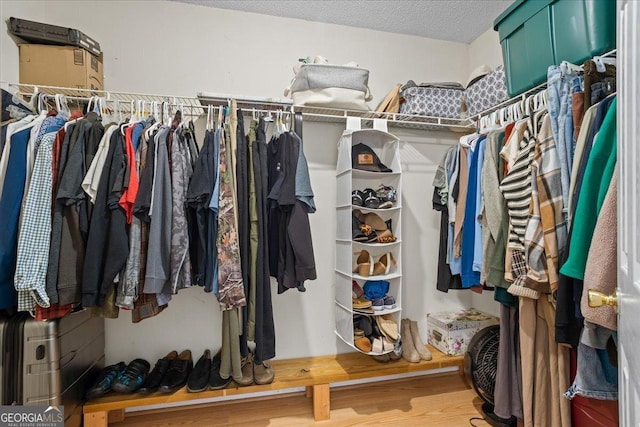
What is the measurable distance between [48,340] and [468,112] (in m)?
2.51

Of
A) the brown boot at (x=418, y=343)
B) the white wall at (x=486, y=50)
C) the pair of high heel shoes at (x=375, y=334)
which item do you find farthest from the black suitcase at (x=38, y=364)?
the white wall at (x=486, y=50)

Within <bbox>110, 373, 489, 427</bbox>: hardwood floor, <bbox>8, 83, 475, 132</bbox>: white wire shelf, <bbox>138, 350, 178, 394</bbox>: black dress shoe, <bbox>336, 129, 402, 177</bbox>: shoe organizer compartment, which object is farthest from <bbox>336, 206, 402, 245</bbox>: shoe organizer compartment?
<bbox>138, 350, 178, 394</bbox>: black dress shoe

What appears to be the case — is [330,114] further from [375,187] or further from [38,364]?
[38,364]

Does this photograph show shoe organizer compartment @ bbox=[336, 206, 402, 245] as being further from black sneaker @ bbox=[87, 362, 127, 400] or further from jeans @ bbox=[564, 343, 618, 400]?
black sneaker @ bbox=[87, 362, 127, 400]

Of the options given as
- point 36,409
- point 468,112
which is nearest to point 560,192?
point 468,112

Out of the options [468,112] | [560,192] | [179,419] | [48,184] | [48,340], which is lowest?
[179,419]

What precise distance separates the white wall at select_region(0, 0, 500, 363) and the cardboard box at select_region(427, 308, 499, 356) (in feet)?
0.59

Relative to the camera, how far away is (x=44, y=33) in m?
1.54

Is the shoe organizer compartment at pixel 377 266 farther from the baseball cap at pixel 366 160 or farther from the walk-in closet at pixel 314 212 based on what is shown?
the baseball cap at pixel 366 160

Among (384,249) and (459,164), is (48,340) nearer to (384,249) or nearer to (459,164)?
(384,249)

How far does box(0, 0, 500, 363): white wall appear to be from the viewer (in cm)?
187

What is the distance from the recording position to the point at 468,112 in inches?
79.9

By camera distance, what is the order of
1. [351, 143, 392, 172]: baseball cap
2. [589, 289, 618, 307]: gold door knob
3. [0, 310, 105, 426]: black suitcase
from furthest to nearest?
[351, 143, 392, 172]: baseball cap → [0, 310, 105, 426]: black suitcase → [589, 289, 618, 307]: gold door knob

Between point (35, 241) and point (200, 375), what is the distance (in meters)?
0.99
